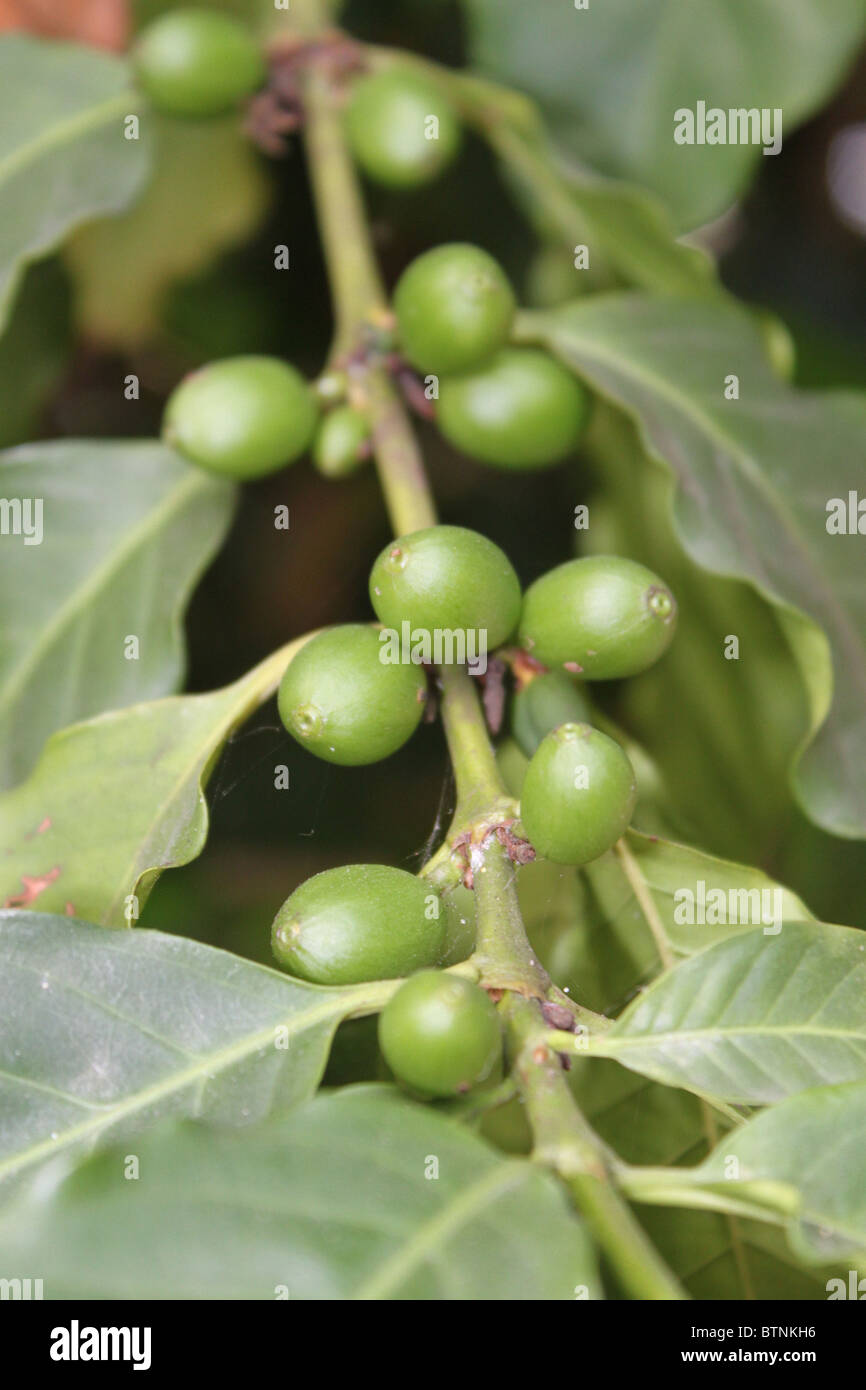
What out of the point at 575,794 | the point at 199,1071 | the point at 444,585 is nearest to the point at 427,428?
the point at 444,585

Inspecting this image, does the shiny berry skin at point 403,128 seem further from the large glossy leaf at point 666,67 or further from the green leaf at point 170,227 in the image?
the green leaf at point 170,227

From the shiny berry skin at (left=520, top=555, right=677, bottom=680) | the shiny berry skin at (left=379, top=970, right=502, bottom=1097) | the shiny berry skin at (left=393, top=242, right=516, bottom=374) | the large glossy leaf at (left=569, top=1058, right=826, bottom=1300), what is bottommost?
the large glossy leaf at (left=569, top=1058, right=826, bottom=1300)

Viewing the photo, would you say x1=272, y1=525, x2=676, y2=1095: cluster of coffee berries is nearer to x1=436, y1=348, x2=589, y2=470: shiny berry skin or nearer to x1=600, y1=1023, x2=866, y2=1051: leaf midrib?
x1=600, y1=1023, x2=866, y2=1051: leaf midrib

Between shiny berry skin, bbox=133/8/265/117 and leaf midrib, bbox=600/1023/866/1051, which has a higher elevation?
shiny berry skin, bbox=133/8/265/117

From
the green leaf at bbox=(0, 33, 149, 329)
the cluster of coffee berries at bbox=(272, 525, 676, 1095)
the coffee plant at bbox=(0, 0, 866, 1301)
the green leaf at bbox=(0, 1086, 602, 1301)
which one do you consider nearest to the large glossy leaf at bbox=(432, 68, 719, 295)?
the coffee plant at bbox=(0, 0, 866, 1301)

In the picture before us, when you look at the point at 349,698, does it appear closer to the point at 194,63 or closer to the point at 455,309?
the point at 455,309

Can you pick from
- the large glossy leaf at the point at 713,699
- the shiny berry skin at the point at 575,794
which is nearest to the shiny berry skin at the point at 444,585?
the shiny berry skin at the point at 575,794
